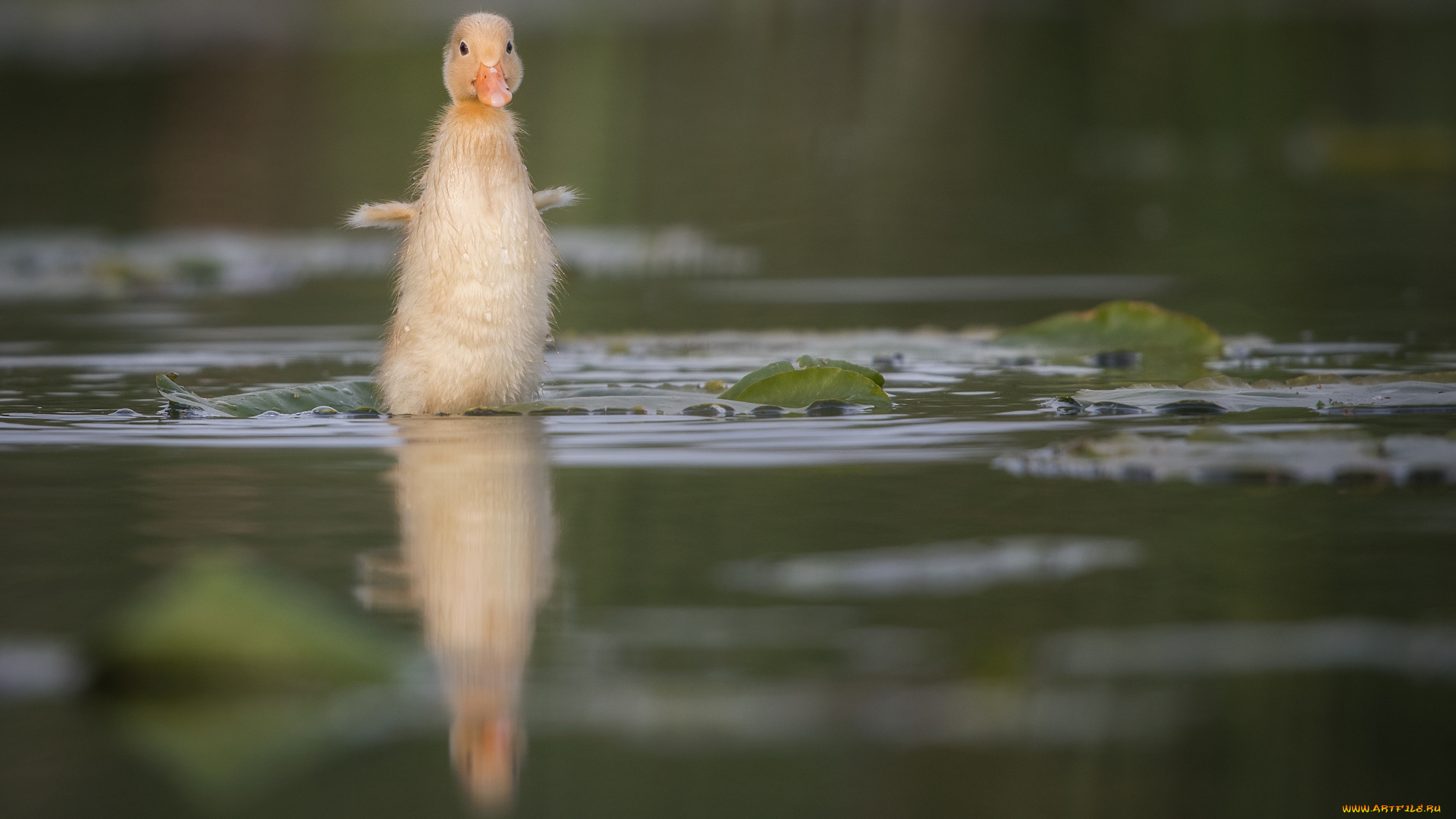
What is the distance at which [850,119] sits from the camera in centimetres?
2303

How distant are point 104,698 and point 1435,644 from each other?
1.93 m

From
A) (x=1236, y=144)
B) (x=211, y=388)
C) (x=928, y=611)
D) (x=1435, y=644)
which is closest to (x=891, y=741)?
(x=928, y=611)

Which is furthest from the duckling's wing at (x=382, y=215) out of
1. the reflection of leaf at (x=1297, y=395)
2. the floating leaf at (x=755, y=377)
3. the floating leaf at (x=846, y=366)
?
the reflection of leaf at (x=1297, y=395)

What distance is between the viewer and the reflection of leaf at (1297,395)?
16.2 feet

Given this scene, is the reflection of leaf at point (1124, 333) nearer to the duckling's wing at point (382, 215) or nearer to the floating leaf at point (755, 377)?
the floating leaf at point (755, 377)

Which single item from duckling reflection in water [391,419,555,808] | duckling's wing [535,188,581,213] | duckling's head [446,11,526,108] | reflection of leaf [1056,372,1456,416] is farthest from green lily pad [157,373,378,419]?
reflection of leaf [1056,372,1456,416]

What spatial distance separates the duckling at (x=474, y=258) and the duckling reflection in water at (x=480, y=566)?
0.82 feet

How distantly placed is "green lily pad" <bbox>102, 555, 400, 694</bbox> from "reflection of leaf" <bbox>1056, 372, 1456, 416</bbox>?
9.27ft

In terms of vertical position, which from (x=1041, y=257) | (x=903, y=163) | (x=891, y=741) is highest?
(x=903, y=163)

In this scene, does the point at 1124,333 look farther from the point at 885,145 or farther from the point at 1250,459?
the point at 885,145

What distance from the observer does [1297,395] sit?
5.08 m

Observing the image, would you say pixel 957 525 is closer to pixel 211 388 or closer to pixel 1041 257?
pixel 211 388

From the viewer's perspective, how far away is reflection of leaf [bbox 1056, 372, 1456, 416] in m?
4.94

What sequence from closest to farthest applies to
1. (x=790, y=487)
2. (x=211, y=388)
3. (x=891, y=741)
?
(x=891, y=741), (x=790, y=487), (x=211, y=388)
